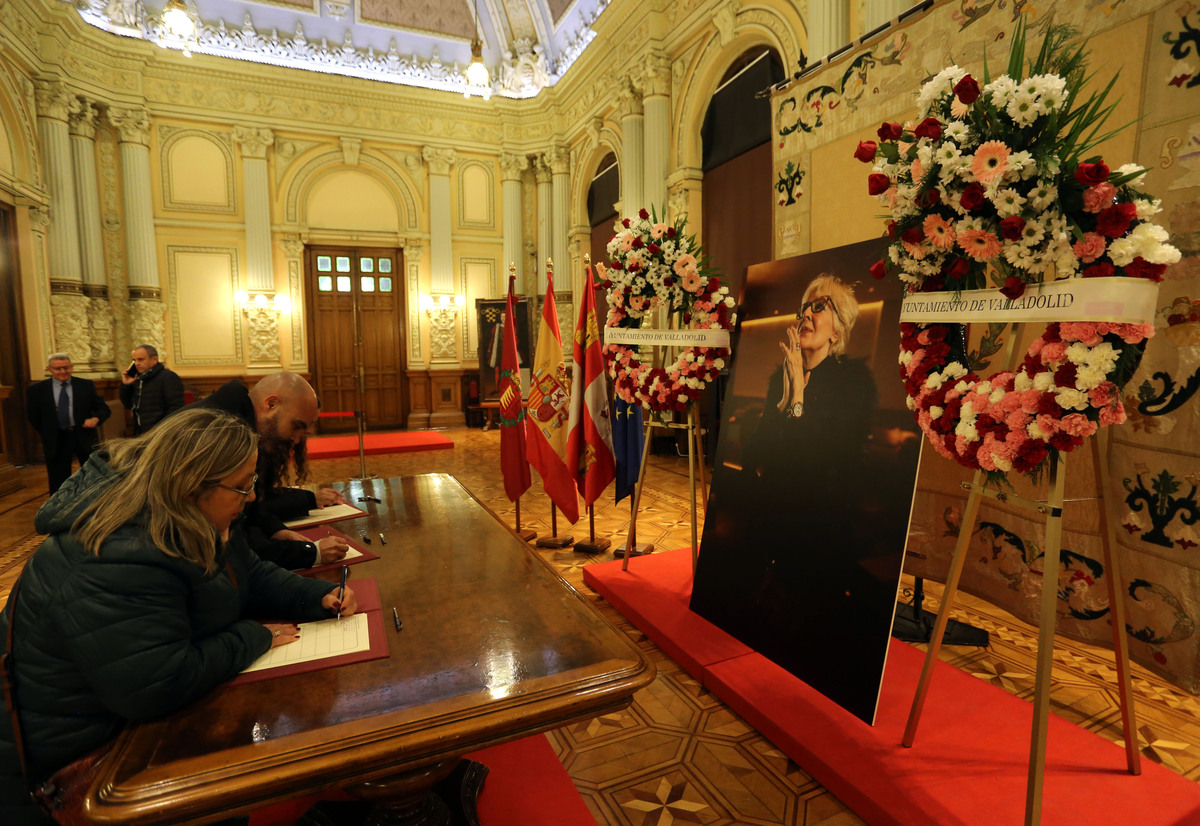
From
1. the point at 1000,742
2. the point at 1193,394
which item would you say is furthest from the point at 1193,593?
the point at 1000,742

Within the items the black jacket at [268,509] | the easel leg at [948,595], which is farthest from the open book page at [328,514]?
the easel leg at [948,595]

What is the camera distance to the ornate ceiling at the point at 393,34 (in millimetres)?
9430

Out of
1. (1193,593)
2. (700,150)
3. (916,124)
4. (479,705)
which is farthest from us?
(700,150)

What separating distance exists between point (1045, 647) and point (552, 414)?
2.94 meters

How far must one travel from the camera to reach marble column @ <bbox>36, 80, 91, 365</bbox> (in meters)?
8.13

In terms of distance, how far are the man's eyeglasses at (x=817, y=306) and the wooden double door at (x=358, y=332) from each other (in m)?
9.68

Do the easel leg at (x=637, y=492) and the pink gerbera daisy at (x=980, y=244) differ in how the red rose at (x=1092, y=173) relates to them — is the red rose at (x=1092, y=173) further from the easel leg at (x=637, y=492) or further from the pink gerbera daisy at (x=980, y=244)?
the easel leg at (x=637, y=492)

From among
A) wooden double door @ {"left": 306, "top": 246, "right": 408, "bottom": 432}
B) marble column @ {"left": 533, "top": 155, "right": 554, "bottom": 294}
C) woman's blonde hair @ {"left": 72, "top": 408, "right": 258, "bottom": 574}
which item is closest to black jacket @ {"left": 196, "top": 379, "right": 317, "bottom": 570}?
woman's blonde hair @ {"left": 72, "top": 408, "right": 258, "bottom": 574}

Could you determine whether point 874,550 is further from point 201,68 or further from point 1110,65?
point 201,68

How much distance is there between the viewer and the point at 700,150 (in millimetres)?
7301

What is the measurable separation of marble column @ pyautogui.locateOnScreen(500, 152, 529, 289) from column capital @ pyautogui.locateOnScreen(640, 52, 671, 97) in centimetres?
418

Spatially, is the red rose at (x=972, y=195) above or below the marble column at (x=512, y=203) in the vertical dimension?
below

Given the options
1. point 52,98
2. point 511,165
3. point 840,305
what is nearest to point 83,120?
point 52,98

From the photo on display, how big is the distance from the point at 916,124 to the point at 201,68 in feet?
37.4
